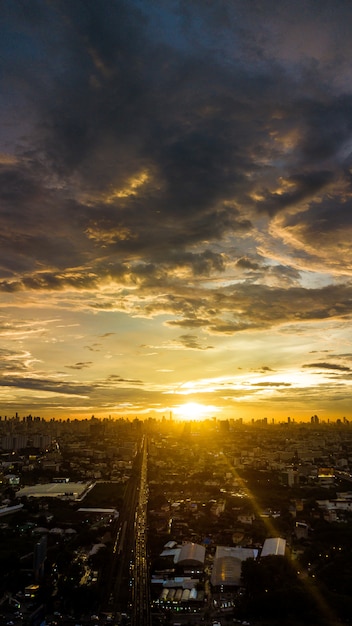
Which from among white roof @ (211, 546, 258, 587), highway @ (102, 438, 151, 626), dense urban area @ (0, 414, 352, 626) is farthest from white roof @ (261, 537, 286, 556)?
highway @ (102, 438, 151, 626)

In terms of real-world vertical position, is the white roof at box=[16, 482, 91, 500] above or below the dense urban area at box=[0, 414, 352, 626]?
above

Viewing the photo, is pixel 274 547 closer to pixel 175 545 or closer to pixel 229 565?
pixel 229 565

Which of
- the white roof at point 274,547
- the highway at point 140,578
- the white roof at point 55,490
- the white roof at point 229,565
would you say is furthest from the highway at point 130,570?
the white roof at point 55,490

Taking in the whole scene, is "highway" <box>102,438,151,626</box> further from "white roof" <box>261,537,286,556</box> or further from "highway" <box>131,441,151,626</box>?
"white roof" <box>261,537,286,556</box>

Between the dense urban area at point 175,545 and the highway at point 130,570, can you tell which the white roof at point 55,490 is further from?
the highway at point 130,570

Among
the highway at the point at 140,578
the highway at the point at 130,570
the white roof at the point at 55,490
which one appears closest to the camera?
the highway at the point at 140,578

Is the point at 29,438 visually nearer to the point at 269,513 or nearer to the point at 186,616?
the point at 269,513
